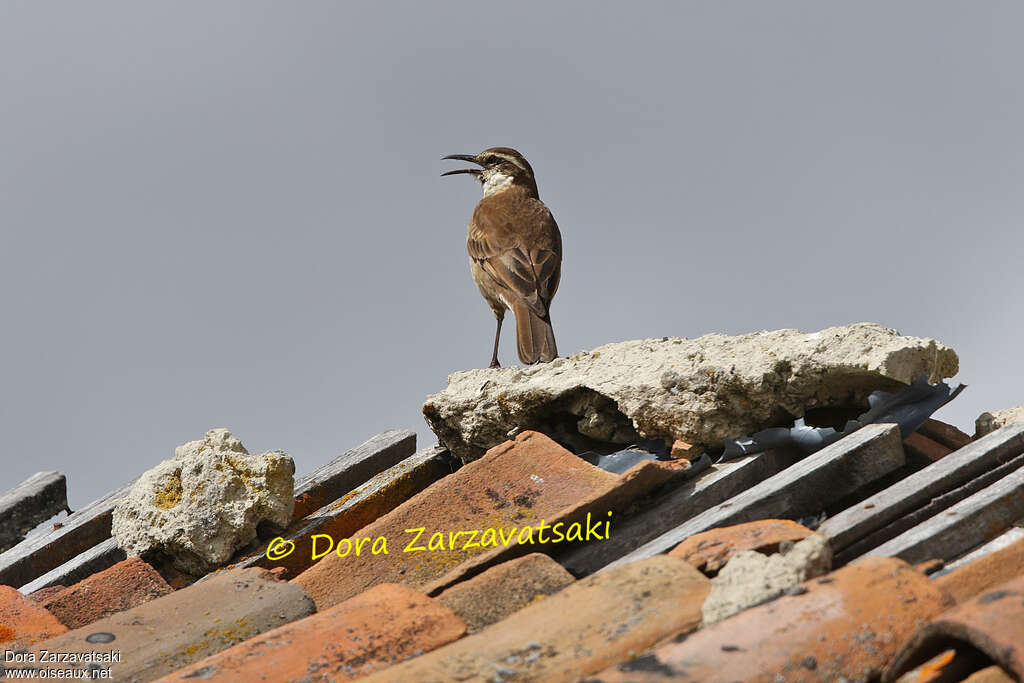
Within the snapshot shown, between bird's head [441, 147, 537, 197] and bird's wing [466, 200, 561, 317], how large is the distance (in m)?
1.18

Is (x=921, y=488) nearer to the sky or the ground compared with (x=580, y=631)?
nearer to the sky

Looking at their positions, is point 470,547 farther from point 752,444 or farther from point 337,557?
point 752,444

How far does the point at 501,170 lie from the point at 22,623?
24.4ft

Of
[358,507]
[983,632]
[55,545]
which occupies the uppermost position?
[55,545]

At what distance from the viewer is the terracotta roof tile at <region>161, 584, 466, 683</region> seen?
87.0 inches

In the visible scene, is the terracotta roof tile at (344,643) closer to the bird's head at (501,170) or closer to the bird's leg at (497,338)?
the bird's leg at (497,338)

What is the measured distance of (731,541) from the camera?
2.43 metres

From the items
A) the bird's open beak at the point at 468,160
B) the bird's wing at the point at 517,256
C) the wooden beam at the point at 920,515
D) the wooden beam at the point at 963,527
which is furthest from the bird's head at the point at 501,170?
the wooden beam at the point at 963,527

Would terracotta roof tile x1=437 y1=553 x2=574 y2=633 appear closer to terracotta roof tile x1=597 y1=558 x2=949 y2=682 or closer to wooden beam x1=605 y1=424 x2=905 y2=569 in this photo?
wooden beam x1=605 y1=424 x2=905 y2=569

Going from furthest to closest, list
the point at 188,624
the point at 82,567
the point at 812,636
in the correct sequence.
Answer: the point at 82,567
the point at 188,624
the point at 812,636

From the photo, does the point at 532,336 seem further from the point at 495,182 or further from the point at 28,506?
the point at 28,506

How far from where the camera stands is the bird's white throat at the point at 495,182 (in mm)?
9711

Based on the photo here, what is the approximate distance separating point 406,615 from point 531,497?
94cm

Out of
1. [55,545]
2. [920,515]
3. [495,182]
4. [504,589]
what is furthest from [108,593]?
[495,182]
